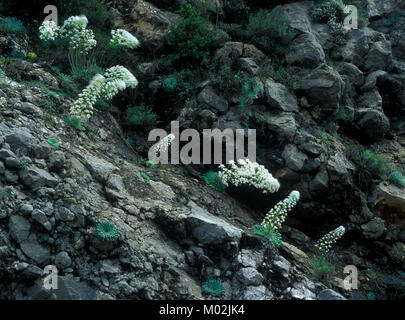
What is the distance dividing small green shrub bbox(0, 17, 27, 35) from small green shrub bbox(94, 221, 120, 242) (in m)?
6.07

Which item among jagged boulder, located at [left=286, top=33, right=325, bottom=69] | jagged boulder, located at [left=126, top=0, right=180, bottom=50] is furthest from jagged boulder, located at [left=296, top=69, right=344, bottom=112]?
jagged boulder, located at [left=126, top=0, right=180, bottom=50]

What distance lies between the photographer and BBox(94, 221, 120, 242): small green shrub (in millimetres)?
5230

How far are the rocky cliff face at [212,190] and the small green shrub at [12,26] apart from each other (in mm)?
293

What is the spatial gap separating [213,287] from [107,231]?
1.92m

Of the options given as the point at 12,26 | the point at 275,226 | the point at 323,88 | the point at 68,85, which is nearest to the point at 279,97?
the point at 323,88

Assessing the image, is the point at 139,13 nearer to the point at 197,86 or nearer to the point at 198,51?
the point at 198,51

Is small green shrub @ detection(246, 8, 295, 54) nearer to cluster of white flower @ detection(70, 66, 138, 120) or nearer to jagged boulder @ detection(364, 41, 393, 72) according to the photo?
jagged boulder @ detection(364, 41, 393, 72)

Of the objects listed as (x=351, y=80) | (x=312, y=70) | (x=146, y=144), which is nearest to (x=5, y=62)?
(x=146, y=144)

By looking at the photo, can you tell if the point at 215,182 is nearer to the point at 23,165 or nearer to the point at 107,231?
the point at 107,231

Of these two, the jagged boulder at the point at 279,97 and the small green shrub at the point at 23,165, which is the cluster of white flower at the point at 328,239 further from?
the small green shrub at the point at 23,165

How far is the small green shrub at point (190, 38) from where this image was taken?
9812mm

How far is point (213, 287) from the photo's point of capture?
561 cm

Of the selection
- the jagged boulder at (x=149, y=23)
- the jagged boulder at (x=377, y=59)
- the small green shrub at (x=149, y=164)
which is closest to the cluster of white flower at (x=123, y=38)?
the jagged boulder at (x=149, y=23)
